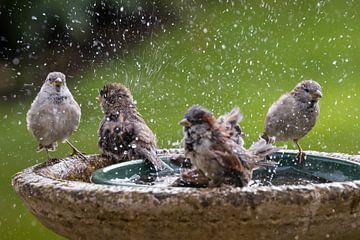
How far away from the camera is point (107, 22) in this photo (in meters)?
8.63

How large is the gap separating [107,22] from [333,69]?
273cm

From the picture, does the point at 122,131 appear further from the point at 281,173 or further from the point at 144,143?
the point at 281,173

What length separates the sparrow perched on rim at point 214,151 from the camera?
8.45ft

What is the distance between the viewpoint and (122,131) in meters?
4.14

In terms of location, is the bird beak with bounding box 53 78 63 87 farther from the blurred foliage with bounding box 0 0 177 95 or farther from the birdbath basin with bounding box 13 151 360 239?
the blurred foliage with bounding box 0 0 177 95

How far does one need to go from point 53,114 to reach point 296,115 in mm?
1419

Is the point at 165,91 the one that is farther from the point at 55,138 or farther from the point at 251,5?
the point at 55,138

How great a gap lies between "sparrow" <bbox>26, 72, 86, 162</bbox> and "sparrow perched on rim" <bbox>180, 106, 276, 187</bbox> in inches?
56.8

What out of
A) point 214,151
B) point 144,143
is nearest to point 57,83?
point 144,143

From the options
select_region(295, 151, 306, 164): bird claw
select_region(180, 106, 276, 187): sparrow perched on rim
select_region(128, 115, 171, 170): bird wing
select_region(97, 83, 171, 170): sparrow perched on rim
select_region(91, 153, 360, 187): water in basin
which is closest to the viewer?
select_region(180, 106, 276, 187): sparrow perched on rim

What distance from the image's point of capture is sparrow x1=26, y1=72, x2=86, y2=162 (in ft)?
13.2

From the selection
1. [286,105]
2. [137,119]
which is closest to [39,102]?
[137,119]

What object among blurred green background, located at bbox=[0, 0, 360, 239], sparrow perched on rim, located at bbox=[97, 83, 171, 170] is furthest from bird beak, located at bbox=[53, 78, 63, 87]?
blurred green background, located at bbox=[0, 0, 360, 239]

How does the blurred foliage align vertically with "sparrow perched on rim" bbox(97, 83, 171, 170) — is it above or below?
above
